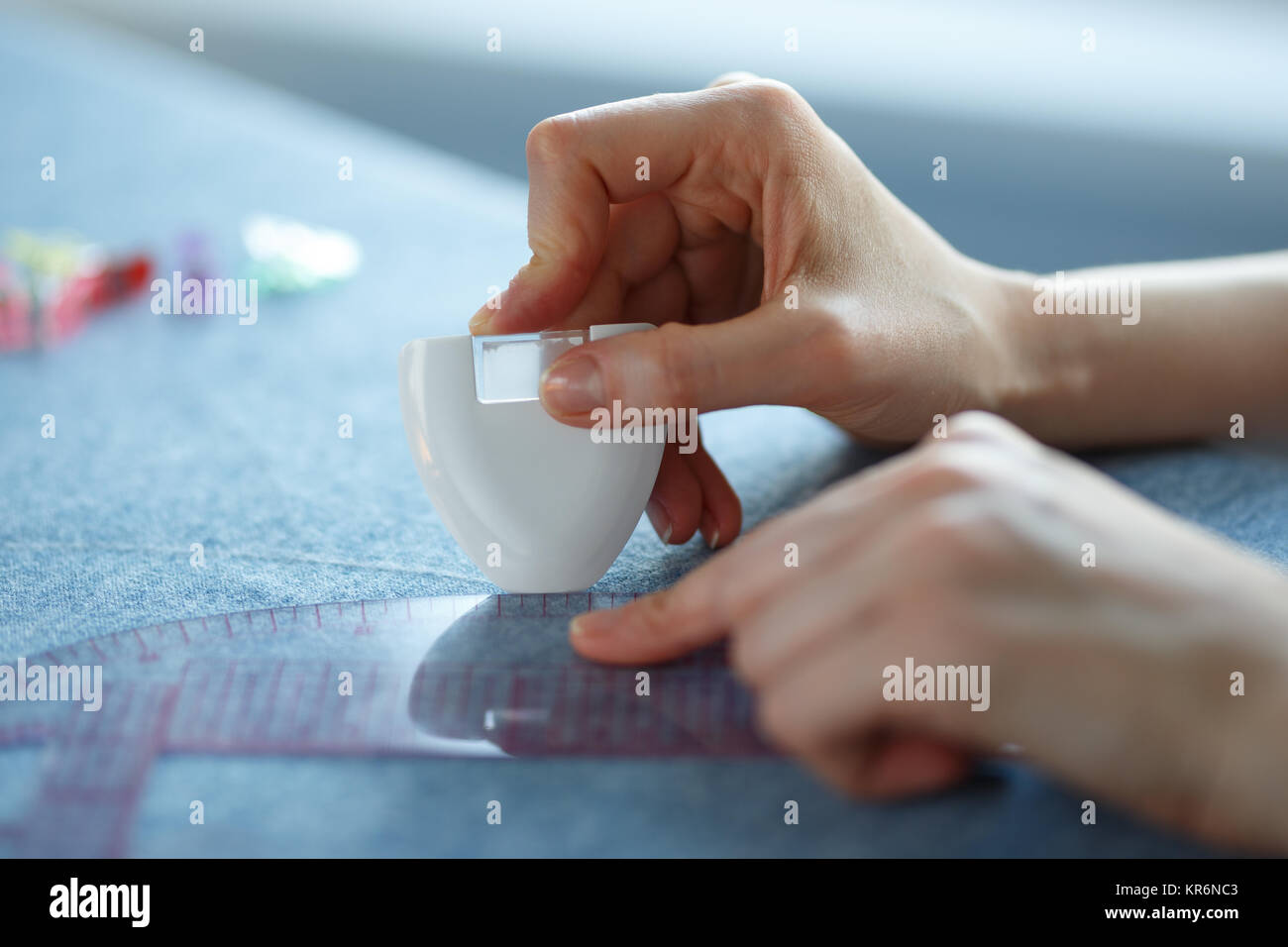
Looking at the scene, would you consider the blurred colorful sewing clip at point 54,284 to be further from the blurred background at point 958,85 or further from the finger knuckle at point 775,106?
the blurred background at point 958,85

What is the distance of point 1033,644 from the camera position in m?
0.35

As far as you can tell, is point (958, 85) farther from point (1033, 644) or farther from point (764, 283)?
point (1033, 644)

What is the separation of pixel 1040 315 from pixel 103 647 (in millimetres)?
626

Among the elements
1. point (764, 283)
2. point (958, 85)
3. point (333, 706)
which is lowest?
point (333, 706)

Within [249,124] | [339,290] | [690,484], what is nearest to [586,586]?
[690,484]

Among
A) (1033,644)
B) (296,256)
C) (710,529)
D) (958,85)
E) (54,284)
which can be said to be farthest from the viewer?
(958,85)

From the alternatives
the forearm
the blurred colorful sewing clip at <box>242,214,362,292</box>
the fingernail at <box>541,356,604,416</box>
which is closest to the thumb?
the fingernail at <box>541,356,604,416</box>

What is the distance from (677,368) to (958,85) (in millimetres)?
2136

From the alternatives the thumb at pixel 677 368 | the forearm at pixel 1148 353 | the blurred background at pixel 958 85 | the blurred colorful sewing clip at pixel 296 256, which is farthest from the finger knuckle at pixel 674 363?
the blurred background at pixel 958 85

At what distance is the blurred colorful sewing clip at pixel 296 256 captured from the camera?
3.95ft

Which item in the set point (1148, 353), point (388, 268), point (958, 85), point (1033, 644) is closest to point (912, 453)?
point (1033, 644)

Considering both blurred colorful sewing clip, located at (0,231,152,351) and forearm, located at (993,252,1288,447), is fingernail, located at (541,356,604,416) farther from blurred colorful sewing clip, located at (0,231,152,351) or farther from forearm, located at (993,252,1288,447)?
blurred colorful sewing clip, located at (0,231,152,351)

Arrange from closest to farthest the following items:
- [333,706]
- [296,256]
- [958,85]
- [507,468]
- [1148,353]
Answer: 1. [333,706]
2. [507,468]
3. [1148,353]
4. [296,256]
5. [958,85]

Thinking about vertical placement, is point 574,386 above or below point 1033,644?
above
